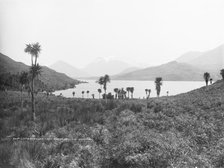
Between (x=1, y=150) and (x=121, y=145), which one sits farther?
(x=121, y=145)

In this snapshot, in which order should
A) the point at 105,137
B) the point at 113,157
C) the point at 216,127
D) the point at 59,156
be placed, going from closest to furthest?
1. the point at 59,156
2. the point at 113,157
3. the point at 105,137
4. the point at 216,127

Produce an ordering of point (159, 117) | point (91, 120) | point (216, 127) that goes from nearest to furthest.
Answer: point (216, 127)
point (91, 120)
point (159, 117)

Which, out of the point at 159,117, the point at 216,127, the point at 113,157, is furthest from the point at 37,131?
the point at 216,127

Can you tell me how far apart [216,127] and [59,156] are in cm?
1159

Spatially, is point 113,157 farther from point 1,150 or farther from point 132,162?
point 1,150

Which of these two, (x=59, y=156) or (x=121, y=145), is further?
(x=121, y=145)

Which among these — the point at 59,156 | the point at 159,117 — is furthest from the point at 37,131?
the point at 159,117

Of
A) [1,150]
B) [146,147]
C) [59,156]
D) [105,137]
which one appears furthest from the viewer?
[105,137]

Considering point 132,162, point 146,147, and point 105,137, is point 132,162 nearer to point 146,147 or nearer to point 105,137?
point 146,147

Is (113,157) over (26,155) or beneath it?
beneath

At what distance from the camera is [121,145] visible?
9.33 meters

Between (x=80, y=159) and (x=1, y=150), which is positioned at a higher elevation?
(x=1, y=150)

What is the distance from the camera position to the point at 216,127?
13828 mm

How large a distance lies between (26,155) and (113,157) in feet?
12.0
